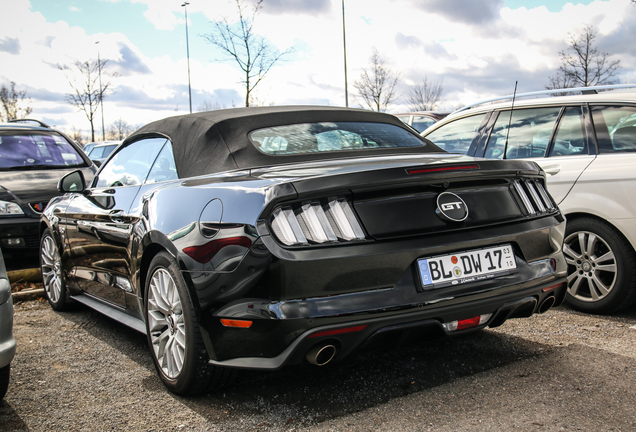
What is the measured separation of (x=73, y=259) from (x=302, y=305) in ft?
9.29

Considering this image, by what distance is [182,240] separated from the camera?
9.60ft

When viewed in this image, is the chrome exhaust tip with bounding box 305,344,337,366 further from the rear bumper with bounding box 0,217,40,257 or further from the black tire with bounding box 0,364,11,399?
the rear bumper with bounding box 0,217,40,257

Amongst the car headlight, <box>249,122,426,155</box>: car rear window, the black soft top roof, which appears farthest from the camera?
the car headlight

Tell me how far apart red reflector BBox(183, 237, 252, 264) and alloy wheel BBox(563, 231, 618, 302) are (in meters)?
3.03

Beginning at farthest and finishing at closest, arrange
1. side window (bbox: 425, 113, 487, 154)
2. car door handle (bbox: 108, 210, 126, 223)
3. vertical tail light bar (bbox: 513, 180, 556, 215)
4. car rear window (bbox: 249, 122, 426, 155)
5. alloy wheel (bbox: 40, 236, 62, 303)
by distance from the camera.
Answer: side window (bbox: 425, 113, 487, 154) → alloy wheel (bbox: 40, 236, 62, 303) → car door handle (bbox: 108, 210, 126, 223) → car rear window (bbox: 249, 122, 426, 155) → vertical tail light bar (bbox: 513, 180, 556, 215)

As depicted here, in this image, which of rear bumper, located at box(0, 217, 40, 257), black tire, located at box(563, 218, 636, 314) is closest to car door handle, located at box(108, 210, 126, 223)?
black tire, located at box(563, 218, 636, 314)

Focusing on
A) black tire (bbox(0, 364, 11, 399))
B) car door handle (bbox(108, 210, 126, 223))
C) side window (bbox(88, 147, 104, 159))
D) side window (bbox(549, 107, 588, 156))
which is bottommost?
black tire (bbox(0, 364, 11, 399))

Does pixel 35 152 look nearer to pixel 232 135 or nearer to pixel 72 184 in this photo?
pixel 72 184

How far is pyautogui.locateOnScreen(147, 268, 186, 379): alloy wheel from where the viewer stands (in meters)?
3.02

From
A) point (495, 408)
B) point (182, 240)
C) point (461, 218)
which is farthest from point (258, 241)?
point (495, 408)

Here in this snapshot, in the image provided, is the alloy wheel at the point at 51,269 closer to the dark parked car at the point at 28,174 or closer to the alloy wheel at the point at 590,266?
the dark parked car at the point at 28,174

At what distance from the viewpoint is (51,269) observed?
524 centimetres

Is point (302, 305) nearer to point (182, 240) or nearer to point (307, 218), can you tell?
point (307, 218)

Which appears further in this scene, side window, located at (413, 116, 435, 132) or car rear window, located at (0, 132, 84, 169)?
side window, located at (413, 116, 435, 132)
